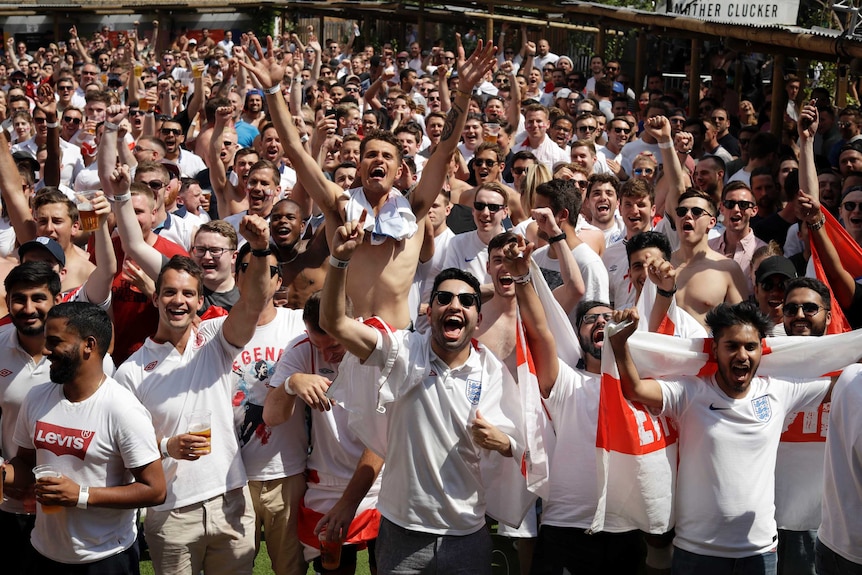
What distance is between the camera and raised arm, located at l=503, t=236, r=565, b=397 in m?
4.39

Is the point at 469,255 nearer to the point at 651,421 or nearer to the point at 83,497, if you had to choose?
the point at 651,421

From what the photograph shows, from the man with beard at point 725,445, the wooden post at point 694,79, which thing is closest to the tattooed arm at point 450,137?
the man with beard at point 725,445

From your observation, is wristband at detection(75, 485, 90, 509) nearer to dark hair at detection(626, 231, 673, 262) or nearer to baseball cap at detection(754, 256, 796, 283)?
dark hair at detection(626, 231, 673, 262)

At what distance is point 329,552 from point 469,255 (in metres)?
2.50

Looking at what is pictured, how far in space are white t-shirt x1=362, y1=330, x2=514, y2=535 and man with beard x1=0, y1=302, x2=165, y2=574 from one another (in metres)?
0.95

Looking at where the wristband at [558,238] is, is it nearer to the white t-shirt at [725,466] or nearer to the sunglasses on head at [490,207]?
the sunglasses on head at [490,207]

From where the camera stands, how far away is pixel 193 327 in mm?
4863

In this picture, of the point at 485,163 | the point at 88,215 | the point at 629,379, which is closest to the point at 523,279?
the point at 629,379

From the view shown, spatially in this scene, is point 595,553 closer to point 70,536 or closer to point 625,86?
point 70,536

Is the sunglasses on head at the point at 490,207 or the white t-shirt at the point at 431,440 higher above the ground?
the sunglasses on head at the point at 490,207

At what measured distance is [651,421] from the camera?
14.3 feet

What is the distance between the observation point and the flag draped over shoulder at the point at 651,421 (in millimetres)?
4277

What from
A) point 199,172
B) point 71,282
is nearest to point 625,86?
point 199,172

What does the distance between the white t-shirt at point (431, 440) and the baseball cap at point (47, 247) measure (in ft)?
7.03
